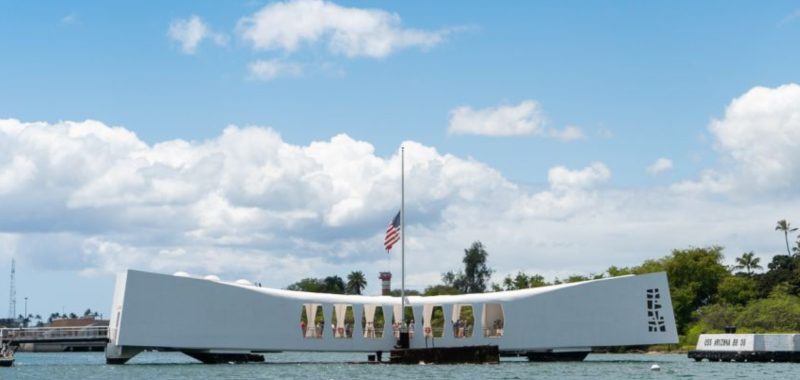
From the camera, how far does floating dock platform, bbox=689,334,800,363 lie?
5844cm

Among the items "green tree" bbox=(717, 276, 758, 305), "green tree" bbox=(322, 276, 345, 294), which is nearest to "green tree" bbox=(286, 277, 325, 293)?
"green tree" bbox=(322, 276, 345, 294)

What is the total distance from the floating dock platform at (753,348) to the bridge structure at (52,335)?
30.9 metres

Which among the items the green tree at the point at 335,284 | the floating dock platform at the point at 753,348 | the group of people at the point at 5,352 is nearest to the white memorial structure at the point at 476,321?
the floating dock platform at the point at 753,348

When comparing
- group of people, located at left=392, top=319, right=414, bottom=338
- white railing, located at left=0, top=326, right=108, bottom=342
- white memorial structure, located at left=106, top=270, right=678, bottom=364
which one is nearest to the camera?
white memorial structure, located at left=106, top=270, right=678, bottom=364

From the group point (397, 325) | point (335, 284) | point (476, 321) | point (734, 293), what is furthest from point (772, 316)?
A: point (335, 284)

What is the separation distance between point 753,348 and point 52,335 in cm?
3535

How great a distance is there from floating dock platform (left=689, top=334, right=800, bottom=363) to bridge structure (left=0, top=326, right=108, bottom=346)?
30.9 metres

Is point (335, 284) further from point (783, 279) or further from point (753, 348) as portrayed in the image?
point (753, 348)

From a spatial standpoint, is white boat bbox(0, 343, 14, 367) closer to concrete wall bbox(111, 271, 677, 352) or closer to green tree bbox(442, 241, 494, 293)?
concrete wall bbox(111, 271, 677, 352)

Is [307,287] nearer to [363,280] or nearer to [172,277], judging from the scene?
[363,280]

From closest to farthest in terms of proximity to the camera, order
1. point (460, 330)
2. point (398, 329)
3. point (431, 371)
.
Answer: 1. point (431, 371)
2. point (398, 329)
3. point (460, 330)

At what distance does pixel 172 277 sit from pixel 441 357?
12.8 metres

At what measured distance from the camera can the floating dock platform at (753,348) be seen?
192ft

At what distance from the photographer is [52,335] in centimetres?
6122
